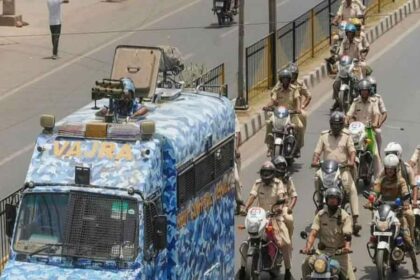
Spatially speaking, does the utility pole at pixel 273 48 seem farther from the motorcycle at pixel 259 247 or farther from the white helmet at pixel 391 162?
the motorcycle at pixel 259 247

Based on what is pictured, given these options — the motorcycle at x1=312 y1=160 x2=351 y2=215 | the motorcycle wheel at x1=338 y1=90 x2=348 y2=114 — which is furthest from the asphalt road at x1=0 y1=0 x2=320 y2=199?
the motorcycle at x1=312 y1=160 x2=351 y2=215

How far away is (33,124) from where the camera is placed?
25172 millimetres

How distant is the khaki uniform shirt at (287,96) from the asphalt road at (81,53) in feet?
14.0

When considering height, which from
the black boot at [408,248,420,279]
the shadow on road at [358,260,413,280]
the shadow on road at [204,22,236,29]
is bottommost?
the shadow on road at [358,260,413,280]

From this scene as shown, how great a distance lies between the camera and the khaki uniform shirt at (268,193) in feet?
55.7

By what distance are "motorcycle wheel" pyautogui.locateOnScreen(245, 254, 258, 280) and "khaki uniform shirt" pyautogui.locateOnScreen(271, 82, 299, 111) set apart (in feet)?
19.3

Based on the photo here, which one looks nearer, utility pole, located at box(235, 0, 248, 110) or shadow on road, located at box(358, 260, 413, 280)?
shadow on road, located at box(358, 260, 413, 280)

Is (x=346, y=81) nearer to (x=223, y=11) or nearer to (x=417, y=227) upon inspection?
(x=417, y=227)

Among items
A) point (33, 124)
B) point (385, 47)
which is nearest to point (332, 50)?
point (385, 47)

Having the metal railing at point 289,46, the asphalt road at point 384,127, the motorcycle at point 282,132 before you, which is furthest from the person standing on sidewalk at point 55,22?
the motorcycle at point 282,132

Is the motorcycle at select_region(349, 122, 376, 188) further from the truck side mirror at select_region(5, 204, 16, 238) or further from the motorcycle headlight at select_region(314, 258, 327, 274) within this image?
the truck side mirror at select_region(5, 204, 16, 238)

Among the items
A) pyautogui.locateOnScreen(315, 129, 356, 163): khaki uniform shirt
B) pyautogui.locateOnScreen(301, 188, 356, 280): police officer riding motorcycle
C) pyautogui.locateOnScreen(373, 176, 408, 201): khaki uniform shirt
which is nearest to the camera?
pyautogui.locateOnScreen(301, 188, 356, 280): police officer riding motorcycle

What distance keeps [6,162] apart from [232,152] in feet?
24.8

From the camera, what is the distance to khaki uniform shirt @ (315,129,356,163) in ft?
62.4
